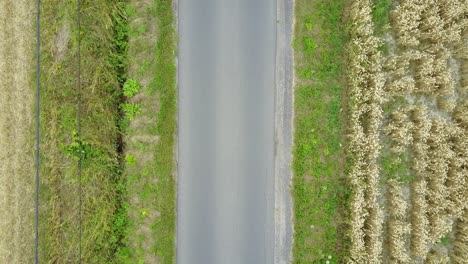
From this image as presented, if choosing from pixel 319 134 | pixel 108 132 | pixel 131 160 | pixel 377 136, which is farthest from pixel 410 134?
pixel 108 132

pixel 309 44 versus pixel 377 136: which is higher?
pixel 309 44

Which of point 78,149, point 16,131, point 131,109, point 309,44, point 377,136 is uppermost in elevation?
point 309,44

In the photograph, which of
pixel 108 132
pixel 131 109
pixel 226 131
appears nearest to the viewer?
pixel 108 132

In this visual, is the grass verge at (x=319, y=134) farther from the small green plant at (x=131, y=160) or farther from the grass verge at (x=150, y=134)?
the small green plant at (x=131, y=160)

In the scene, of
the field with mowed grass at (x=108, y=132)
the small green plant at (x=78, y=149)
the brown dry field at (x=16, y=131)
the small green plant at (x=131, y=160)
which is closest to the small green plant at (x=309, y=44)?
the field with mowed grass at (x=108, y=132)

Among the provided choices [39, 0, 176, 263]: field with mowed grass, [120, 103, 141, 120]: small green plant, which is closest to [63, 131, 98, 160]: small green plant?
[39, 0, 176, 263]: field with mowed grass

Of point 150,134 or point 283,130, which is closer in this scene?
point 150,134

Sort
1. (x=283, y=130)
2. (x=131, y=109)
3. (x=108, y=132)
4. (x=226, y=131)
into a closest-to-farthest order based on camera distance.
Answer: (x=108, y=132)
(x=131, y=109)
(x=283, y=130)
(x=226, y=131)

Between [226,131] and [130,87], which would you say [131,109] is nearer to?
[130,87]
